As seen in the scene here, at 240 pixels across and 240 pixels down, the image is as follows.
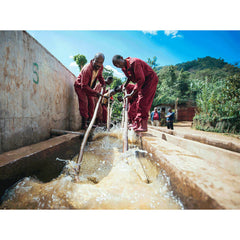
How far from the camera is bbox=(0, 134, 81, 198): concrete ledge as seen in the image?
3.06 ft

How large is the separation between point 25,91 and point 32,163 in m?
1.05

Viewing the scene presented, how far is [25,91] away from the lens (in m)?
1.58

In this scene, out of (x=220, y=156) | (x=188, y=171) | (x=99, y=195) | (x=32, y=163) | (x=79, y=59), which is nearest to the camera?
(x=188, y=171)

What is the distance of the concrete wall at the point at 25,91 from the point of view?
4.26 ft

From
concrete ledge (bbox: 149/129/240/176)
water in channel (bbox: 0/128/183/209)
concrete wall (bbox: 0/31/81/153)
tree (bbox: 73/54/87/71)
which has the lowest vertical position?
water in channel (bbox: 0/128/183/209)

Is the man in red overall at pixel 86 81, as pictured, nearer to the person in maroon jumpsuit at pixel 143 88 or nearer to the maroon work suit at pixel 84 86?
the maroon work suit at pixel 84 86

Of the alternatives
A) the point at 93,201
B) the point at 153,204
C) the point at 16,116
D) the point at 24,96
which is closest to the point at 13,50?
the point at 24,96

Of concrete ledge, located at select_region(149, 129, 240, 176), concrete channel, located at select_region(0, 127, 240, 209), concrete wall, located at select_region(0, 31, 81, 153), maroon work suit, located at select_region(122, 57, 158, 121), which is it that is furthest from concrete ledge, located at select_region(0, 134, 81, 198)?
concrete ledge, located at select_region(149, 129, 240, 176)

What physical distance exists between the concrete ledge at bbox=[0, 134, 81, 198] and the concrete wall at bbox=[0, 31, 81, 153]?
0.36 m

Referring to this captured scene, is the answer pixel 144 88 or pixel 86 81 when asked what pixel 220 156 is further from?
pixel 86 81

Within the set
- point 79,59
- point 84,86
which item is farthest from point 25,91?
point 79,59

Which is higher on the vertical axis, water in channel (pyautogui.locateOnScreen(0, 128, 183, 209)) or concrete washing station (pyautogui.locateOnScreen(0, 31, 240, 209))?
concrete washing station (pyautogui.locateOnScreen(0, 31, 240, 209))

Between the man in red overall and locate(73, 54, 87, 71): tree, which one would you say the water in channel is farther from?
locate(73, 54, 87, 71): tree

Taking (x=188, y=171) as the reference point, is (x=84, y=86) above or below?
above
